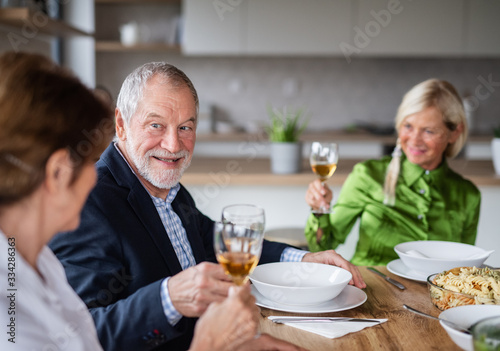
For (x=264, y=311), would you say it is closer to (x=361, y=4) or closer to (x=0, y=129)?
(x=0, y=129)

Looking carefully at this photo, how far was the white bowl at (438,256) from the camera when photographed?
139 centimetres

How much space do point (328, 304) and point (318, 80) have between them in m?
4.23

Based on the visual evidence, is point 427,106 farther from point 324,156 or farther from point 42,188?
point 42,188

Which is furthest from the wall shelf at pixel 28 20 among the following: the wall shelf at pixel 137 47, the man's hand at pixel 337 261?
the man's hand at pixel 337 261

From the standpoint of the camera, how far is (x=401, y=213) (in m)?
2.06

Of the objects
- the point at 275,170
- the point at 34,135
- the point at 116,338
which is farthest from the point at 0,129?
the point at 275,170

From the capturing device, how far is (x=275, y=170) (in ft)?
9.28

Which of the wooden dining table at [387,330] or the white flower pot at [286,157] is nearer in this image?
the wooden dining table at [387,330]

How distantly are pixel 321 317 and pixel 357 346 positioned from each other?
13 centimetres

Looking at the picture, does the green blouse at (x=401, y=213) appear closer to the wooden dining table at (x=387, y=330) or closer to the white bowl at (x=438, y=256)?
the white bowl at (x=438, y=256)

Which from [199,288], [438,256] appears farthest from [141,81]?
[438,256]

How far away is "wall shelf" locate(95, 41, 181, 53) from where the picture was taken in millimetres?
4746

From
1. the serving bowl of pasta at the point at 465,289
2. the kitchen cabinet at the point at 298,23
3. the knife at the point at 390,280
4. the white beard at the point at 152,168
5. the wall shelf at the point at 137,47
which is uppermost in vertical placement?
Result: the kitchen cabinet at the point at 298,23

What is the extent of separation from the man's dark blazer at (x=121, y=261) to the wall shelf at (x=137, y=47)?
357 centimetres
